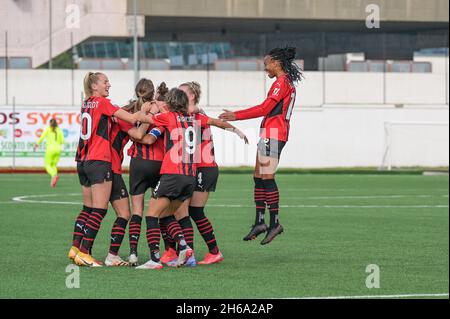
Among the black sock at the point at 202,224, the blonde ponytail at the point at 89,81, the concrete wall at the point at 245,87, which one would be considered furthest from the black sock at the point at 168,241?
the concrete wall at the point at 245,87

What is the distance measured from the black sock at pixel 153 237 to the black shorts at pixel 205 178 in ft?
2.44

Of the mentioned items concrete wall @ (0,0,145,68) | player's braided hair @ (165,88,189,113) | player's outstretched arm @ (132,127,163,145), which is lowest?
player's outstretched arm @ (132,127,163,145)

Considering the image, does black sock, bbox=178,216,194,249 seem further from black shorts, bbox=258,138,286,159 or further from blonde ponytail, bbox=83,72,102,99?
blonde ponytail, bbox=83,72,102,99

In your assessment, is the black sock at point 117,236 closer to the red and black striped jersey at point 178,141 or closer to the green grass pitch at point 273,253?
the green grass pitch at point 273,253

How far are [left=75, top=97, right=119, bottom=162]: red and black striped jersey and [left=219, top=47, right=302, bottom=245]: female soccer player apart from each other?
1.97 m

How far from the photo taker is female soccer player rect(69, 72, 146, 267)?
1323 centimetres

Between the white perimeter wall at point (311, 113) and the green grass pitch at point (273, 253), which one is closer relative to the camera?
the green grass pitch at point (273, 253)

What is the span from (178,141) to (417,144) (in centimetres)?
4274

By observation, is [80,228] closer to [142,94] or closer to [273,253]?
[142,94]

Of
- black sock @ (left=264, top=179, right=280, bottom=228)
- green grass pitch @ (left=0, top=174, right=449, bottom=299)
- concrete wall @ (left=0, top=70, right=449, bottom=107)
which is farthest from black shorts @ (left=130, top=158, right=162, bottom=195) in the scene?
concrete wall @ (left=0, top=70, right=449, bottom=107)

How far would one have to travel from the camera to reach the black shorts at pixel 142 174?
1340 cm

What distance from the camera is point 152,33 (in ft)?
229

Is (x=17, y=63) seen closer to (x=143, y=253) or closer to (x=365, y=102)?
(x=365, y=102)

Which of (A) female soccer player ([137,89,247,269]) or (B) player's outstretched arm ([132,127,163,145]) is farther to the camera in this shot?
(B) player's outstretched arm ([132,127,163,145])
